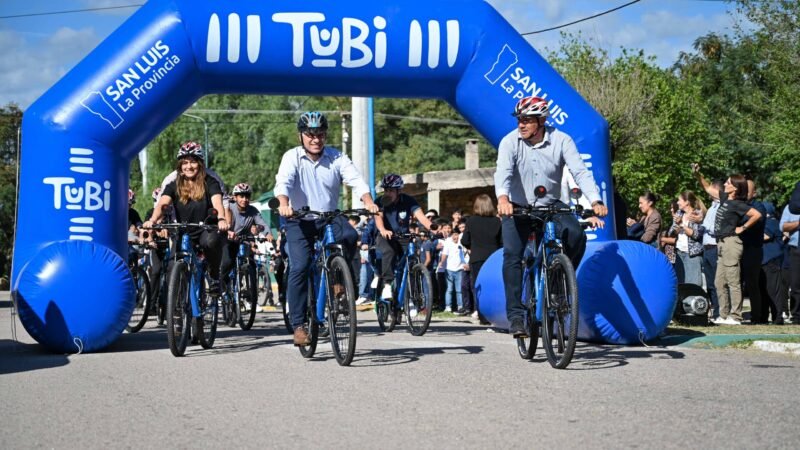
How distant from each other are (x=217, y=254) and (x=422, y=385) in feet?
13.3

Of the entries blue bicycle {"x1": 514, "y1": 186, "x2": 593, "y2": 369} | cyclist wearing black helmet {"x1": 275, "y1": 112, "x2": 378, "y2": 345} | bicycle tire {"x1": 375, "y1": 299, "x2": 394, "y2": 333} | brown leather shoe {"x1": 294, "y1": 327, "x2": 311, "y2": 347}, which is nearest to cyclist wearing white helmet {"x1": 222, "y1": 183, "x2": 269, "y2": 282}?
bicycle tire {"x1": 375, "y1": 299, "x2": 394, "y2": 333}

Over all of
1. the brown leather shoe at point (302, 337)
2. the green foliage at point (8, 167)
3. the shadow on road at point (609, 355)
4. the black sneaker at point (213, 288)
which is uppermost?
the green foliage at point (8, 167)

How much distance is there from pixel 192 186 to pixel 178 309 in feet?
5.06

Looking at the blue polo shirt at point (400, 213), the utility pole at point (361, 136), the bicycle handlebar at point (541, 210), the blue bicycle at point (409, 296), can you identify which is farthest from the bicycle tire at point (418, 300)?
the utility pole at point (361, 136)

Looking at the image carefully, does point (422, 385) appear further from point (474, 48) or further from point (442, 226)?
point (442, 226)

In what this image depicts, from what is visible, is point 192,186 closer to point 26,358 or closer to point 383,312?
point 26,358

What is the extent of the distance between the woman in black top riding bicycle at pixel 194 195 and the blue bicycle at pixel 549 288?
3.34m

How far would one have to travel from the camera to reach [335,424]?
6.17 m

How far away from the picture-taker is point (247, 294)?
1454 cm

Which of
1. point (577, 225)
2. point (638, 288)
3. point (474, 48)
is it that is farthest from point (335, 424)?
point (474, 48)

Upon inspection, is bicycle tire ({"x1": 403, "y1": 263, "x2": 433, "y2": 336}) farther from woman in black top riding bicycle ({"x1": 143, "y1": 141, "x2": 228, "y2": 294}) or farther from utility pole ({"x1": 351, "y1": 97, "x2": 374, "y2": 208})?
utility pole ({"x1": 351, "y1": 97, "x2": 374, "y2": 208})

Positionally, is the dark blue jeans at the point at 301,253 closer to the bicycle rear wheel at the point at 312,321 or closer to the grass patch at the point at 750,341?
the bicycle rear wheel at the point at 312,321

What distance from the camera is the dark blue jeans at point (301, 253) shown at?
9547mm

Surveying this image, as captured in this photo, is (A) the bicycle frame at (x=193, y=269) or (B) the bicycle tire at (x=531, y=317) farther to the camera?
(A) the bicycle frame at (x=193, y=269)
